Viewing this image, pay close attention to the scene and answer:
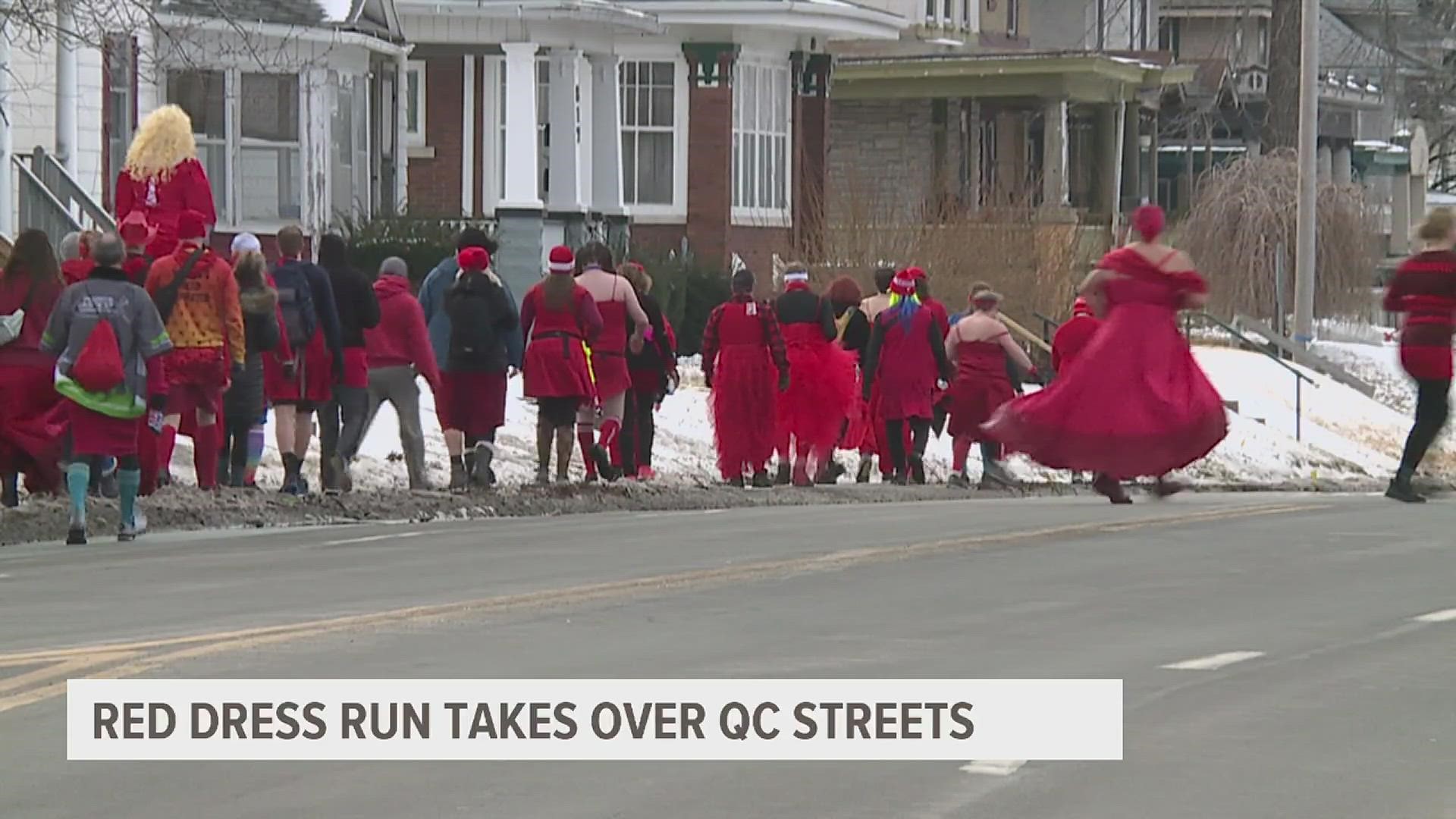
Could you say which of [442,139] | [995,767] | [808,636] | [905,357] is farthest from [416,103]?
[995,767]

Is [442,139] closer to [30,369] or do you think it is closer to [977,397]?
[977,397]

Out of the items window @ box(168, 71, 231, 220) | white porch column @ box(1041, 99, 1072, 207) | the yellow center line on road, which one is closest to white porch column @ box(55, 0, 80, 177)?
window @ box(168, 71, 231, 220)

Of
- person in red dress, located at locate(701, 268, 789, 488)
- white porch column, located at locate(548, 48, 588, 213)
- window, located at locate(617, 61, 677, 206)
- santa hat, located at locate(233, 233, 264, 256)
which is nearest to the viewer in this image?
santa hat, located at locate(233, 233, 264, 256)

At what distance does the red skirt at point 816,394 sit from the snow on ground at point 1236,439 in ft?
3.39

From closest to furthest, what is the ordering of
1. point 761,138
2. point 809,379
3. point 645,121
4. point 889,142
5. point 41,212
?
point 809,379
point 41,212
point 645,121
point 761,138
point 889,142

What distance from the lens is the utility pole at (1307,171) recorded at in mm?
37250

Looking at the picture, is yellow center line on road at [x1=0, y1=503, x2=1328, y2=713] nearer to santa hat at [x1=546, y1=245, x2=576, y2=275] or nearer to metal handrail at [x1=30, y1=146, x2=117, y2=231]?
santa hat at [x1=546, y1=245, x2=576, y2=275]

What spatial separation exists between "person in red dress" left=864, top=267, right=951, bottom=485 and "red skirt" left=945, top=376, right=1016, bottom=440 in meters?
0.15

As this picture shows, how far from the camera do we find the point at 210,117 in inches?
1241

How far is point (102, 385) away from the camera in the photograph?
1617cm

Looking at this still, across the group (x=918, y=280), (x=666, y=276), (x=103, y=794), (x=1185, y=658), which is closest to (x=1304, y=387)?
(x=666, y=276)

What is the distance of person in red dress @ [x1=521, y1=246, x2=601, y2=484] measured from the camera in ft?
66.4

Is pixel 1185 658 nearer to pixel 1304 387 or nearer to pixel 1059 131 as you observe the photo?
pixel 1304 387

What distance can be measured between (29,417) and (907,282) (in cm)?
792
